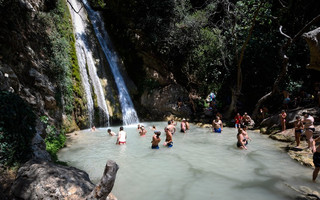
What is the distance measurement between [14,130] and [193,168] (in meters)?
5.28

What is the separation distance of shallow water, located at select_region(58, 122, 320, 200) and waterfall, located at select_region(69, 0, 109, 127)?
315cm

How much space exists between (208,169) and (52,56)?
8857 mm

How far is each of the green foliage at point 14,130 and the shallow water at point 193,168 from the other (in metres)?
2.02

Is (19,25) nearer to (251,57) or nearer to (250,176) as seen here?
(250,176)

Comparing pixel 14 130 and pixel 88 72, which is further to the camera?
pixel 88 72

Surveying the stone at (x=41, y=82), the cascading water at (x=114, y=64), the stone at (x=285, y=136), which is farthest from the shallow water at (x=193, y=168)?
the cascading water at (x=114, y=64)

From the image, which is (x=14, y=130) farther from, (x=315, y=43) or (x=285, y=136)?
(x=285, y=136)

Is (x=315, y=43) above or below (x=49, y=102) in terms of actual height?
above

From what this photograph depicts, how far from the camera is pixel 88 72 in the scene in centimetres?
1441

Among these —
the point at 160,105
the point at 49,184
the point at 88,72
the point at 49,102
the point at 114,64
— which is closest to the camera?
the point at 49,184

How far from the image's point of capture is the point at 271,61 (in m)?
16.9

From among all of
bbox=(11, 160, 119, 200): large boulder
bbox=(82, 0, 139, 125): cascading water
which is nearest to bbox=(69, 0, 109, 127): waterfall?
bbox=(82, 0, 139, 125): cascading water

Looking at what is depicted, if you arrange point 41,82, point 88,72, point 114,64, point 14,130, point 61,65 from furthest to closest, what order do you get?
point 114,64 → point 88,72 → point 61,65 → point 41,82 → point 14,130

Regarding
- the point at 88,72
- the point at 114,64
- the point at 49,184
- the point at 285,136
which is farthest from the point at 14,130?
the point at 114,64
